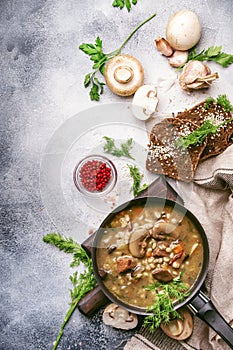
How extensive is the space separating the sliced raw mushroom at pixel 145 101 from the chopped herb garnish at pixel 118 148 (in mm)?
156

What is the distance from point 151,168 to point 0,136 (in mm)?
826

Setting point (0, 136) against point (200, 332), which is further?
point (0, 136)

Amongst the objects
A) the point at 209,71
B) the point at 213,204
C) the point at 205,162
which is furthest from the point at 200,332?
the point at 209,71

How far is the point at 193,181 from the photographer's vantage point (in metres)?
3.08

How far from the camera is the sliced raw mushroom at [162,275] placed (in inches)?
112

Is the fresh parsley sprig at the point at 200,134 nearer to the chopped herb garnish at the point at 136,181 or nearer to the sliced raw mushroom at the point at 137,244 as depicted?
the chopped herb garnish at the point at 136,181

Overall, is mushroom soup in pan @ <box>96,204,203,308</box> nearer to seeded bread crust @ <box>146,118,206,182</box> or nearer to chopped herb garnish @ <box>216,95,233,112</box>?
seeded bread crust @ <box>146,118,206,182</box>

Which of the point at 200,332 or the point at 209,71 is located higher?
the point at 209,71

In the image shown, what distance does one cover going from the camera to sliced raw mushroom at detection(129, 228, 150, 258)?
114 inches

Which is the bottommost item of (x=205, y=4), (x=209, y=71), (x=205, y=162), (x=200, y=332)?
(x=200, y=332)

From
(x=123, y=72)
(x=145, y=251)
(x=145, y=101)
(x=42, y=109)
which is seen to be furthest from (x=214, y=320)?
(x=42, y=109)

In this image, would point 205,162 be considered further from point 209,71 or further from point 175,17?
point 175,17

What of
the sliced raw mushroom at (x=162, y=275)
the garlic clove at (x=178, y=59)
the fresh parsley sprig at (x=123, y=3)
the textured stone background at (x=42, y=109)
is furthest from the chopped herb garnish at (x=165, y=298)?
the fresh parsley sprig at (x=123, y=3)

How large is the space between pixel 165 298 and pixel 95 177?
2.36 ft
